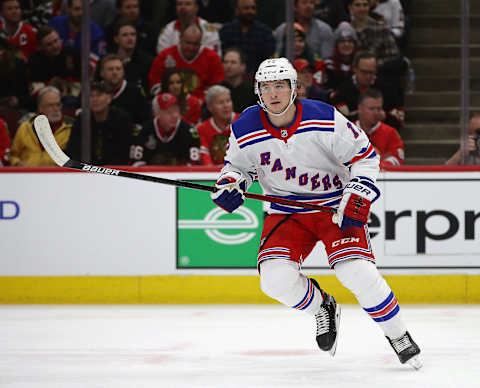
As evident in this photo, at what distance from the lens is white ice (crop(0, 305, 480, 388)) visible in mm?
2973

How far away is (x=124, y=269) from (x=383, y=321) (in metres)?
2.26

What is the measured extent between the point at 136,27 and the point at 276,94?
2.49m

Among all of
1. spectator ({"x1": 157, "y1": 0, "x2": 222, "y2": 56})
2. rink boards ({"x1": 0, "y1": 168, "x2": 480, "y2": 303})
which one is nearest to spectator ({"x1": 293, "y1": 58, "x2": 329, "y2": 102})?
spectator ({"x1": 157, "y1": 0, "x2": 222, "y2": 56})

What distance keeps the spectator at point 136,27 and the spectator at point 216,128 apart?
1.91ft

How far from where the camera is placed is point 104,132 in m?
5.03

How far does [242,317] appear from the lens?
452 cm

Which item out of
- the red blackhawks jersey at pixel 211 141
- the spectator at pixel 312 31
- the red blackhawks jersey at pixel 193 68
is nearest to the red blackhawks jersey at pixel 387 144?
the spectator at pixel 312 31

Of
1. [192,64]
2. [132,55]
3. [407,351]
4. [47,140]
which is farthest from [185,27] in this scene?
[407,351]

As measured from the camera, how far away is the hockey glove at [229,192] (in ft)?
10.6

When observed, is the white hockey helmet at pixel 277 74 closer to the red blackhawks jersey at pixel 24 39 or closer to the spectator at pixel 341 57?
the spectator at pixel 341 57

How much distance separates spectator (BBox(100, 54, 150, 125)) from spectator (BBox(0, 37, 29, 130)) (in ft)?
1.64

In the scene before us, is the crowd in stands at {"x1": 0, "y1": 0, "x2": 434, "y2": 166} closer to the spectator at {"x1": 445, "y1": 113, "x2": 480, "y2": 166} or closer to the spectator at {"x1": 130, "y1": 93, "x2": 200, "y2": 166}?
the spectator at {"x1": 130, "y1": 93, "x2": 200, "y2": 166}

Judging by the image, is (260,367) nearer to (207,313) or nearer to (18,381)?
(18,381)

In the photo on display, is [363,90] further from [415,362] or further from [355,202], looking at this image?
[415,362]
